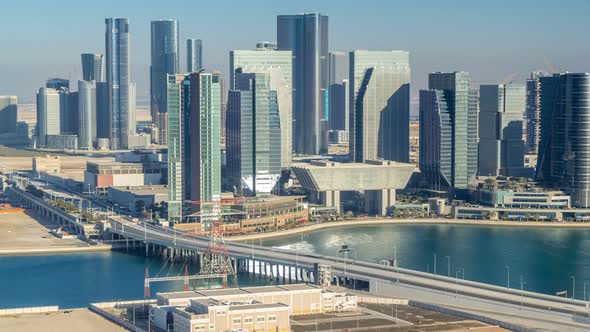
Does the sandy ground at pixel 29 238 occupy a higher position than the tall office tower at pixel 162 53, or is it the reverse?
the tall office tower at pixel 162 53

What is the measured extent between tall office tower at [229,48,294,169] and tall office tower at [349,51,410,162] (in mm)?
2650

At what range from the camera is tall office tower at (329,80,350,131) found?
3009 inches

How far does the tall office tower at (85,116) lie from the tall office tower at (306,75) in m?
16.6

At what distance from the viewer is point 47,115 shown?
266ft

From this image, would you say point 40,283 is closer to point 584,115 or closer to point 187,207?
point 187,207

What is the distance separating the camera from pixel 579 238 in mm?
38969

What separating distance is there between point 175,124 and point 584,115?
1385 cm

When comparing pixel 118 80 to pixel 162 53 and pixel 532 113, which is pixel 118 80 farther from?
pixel 532 113

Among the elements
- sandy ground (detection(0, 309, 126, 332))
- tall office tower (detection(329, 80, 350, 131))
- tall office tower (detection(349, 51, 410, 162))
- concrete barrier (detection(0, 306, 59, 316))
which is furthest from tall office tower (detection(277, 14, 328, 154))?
sandy ground (detection(0, 309, 126, 332))

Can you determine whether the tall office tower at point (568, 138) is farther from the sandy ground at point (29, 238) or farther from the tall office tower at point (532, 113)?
the sandy ground at point (29, 238)

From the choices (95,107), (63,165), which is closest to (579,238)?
(63,165)

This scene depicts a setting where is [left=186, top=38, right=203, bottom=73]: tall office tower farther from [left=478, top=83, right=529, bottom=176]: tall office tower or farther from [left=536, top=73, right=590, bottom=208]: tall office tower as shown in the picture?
[left=536, top=73, right=590, bottom=208]: tall office tower

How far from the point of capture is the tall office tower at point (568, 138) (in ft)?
147

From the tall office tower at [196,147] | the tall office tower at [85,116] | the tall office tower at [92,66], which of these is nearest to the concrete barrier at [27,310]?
the tall office tower at [196,147]
